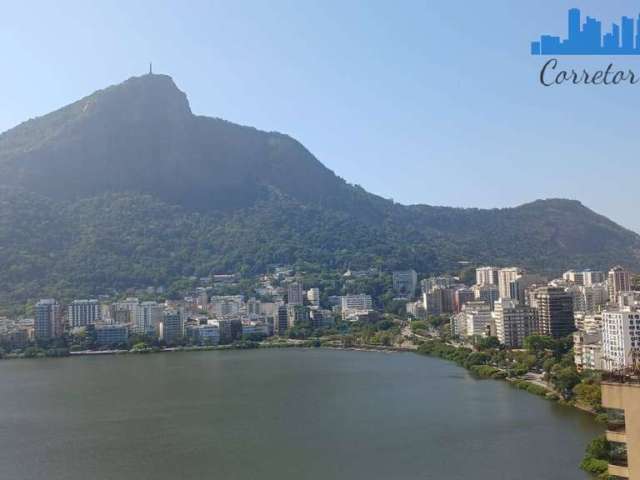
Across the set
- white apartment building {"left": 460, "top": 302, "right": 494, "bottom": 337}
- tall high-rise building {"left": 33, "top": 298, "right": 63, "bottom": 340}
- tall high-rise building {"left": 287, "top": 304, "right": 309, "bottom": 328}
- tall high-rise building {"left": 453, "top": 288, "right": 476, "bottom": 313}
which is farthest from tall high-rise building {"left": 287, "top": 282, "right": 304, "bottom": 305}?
white apartment building {"left": 460, "top": 302, "right": 494, "bottom": 337}

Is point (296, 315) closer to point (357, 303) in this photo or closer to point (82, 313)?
point (357, 303)

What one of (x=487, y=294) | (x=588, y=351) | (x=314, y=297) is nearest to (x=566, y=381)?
(x=588, y=351)

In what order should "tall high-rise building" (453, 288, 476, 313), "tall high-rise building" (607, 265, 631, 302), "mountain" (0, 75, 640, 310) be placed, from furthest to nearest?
"mountain" (0, 75, 640, 310) < "tall high-rise building" (453, 288, 476, 313) < "tall high-rise building" (607, 265, 631, 302)

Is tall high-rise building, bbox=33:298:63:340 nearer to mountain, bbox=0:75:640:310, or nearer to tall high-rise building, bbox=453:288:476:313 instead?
mountain, bbox=0:75:640:310

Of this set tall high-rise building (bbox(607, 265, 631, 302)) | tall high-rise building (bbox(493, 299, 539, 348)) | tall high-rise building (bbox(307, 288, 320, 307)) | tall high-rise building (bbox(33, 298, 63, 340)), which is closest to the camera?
tall high-rise building (bbox(493, 299, 539, 348))

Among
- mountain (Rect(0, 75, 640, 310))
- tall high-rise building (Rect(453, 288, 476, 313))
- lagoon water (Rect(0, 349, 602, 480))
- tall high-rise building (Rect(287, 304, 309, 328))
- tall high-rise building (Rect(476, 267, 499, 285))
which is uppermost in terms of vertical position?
mountain (Rect(0, 75, 640, 310))

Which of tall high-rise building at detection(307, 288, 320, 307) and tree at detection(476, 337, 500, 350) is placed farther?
tall high-rise building at detection(307, 288, 320, 307)

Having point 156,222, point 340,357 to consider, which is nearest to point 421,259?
point 156,222

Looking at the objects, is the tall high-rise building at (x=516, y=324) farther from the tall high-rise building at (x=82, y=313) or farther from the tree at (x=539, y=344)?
the tall high-rise building at (x=82, y=313)
